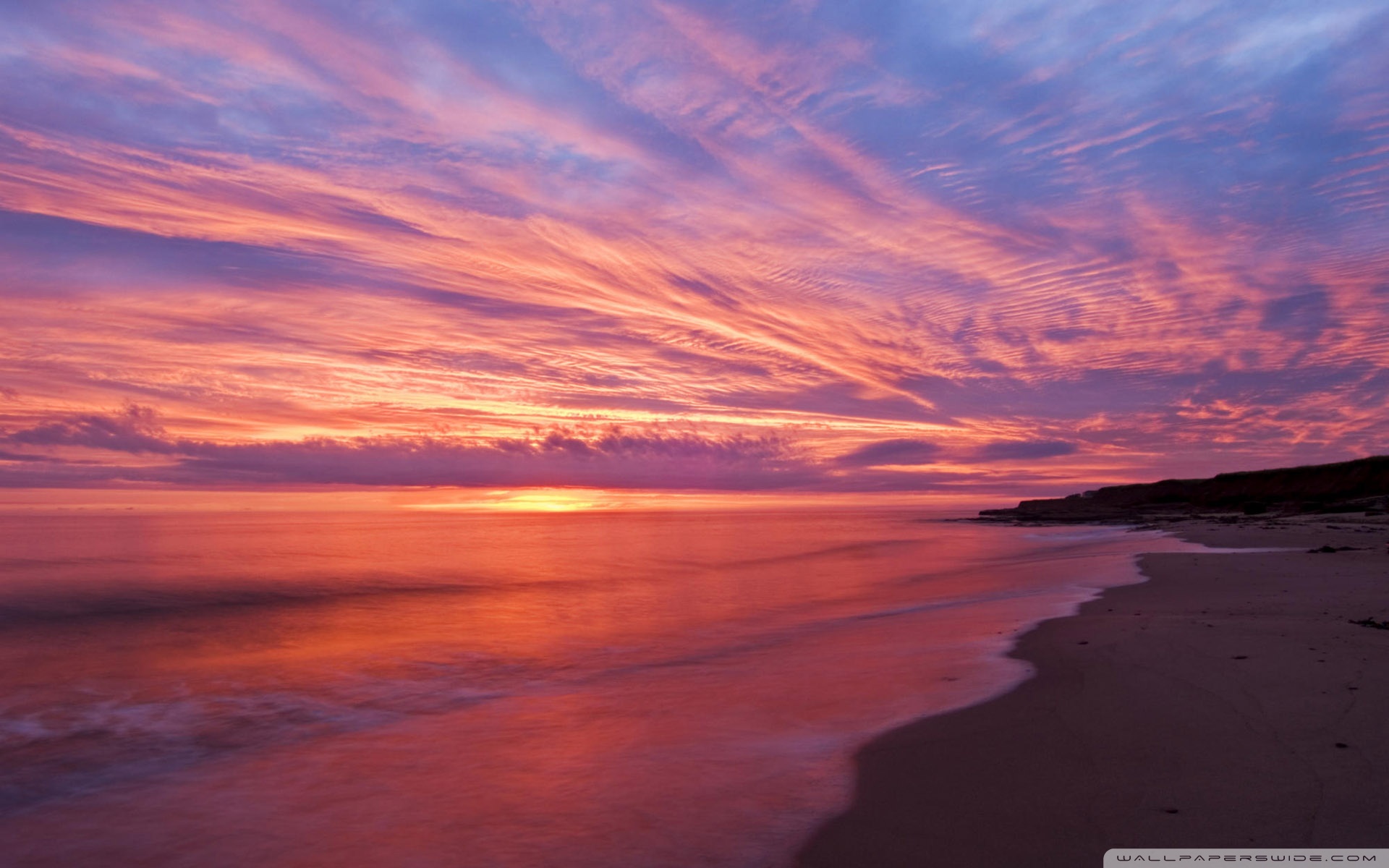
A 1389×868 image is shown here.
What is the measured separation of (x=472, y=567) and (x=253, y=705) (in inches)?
1207

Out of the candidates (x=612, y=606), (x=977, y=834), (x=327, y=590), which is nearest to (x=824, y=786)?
(x=977, y=834)

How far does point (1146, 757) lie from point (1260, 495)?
10018cm

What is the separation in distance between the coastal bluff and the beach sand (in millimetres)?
54079

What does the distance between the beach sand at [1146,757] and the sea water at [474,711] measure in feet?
1.97

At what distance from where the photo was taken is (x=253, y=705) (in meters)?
12.1

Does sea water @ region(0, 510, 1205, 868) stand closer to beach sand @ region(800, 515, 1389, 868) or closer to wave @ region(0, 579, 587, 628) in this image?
wave @ region(0, 579, 587, 628)

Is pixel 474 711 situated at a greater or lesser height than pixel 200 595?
greater

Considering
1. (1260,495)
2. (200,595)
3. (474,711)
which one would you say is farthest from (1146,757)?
(1260,495)

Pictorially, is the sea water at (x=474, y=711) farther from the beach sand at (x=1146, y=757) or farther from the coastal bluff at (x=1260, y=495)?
the coastal bluff at (x=1260, y=495)

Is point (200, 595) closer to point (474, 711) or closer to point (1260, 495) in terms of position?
point (474, 711)

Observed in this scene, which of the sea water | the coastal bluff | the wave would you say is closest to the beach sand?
the sea water

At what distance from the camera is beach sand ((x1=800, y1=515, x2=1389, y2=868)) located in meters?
5.25

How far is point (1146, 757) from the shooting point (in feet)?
22.0

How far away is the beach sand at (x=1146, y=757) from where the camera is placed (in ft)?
17.2
